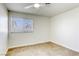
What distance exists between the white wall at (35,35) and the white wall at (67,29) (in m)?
0.24

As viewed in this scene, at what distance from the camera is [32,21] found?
100 inches

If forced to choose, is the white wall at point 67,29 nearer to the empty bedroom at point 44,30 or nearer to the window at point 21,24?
the empty bedroom at point 44,30

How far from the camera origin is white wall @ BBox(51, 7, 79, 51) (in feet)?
7.67

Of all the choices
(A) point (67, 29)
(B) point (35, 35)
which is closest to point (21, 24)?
(B) point (35, 35)

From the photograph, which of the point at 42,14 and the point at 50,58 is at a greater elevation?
the point at 42,14

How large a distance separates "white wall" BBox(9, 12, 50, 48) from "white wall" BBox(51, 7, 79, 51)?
24cm

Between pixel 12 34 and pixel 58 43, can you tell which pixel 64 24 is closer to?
pixel 58 43

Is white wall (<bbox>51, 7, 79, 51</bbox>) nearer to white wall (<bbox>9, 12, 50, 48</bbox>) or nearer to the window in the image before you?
white wall (<bbox>9, 12, 50, 48</bbox>)

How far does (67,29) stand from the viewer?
2557 millimetres

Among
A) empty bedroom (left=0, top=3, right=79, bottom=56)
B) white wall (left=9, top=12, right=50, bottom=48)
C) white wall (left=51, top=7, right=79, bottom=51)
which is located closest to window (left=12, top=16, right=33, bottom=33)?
empty bedroom (left=0, top=3, right=79, bottom=56)

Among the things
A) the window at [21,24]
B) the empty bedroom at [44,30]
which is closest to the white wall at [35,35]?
the empty bedroom at [44,30]

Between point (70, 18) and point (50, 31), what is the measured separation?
0.79 meters

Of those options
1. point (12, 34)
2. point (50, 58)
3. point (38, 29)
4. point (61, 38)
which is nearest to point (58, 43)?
point (61, 38)

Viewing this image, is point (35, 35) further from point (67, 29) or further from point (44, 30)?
point (67, 29)
